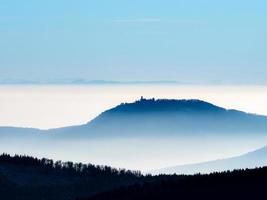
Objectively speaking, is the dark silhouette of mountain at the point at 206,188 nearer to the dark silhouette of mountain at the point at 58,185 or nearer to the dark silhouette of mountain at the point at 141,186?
the dark silhouette of mountain at the point at 141,186

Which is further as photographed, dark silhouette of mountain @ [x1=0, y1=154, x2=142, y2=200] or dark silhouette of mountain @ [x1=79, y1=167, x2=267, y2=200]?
dark silhouette of mountain @ [x1=0, y1=154, x2=142, y2=200]

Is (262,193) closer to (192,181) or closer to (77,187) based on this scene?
(192,181)

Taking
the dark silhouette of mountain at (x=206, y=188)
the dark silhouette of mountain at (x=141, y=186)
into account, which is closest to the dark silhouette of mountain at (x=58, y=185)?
the dark silhouette of mountain at (x=141, y=186)

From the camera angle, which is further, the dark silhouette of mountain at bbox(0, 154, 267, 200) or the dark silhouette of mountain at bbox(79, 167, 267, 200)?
the dark silhouette of mountain at bbox(0, 154, 267, 200)

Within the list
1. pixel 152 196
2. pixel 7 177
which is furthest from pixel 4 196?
pixel 152 196

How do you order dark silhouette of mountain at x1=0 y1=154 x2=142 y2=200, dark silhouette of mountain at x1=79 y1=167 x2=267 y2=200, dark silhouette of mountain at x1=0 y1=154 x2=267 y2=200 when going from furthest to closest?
dark silhouette of mountain at x1=0 y1=154 x2=142 y2=200, dark silhouette of mountain at x1=0 y1=154 x2=267 y2=200, dark silhouette of mountain at x1=79 y1=167 x2=267 y2=200

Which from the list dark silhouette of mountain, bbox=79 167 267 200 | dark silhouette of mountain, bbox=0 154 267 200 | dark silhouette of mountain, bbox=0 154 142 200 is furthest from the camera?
dark silhouette of mountain, bbox=0 154 142 200

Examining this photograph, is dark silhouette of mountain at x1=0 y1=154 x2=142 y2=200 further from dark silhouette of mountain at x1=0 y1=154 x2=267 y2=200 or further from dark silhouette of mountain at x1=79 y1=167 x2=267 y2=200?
dark silhouette of mountain at x1=79 y1=167 x2=267 y2=200

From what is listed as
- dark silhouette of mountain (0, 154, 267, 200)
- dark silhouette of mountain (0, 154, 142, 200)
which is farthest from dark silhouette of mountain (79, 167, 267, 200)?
dark silhouette of mountain (0, 154, 142, 200)

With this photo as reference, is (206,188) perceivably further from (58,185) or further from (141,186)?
(58,185)
